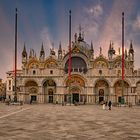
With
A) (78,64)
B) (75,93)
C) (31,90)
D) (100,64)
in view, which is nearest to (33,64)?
(31,90)

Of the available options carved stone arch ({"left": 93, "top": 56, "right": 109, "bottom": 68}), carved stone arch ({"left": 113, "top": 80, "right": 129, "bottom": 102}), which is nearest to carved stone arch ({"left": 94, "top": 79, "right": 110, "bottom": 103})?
carved stone arch ({"left": 113, "top": 80, "right": 129, "bottom": 102})

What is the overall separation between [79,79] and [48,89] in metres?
8.25

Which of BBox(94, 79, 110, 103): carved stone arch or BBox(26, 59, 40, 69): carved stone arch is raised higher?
BBox(26, 59, 40, 69): carved stone arch

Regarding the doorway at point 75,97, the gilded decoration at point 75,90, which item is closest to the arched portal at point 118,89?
the gilded decoration at point 75,90

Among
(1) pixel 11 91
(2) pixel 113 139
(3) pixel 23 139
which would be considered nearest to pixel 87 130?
(2) pixel 113 139

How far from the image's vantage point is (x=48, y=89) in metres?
70.1

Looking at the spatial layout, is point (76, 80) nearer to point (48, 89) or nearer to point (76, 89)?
point (76, 89)

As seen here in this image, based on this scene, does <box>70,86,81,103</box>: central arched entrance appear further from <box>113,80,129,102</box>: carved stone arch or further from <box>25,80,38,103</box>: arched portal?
<box>25,80,38,103</box>: arched portal

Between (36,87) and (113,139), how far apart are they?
179 ft

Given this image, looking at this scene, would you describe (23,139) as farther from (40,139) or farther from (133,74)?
(133,74)

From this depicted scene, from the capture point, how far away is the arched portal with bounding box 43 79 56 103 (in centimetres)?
6981

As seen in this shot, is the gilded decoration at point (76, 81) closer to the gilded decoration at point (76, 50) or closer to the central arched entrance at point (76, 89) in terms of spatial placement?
the central arched entrance at point (76, 89)

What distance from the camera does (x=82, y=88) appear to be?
6788cm

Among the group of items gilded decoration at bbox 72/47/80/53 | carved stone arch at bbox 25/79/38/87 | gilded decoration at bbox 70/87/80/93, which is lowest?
gilded decoration at bbox 70/87/80/93
